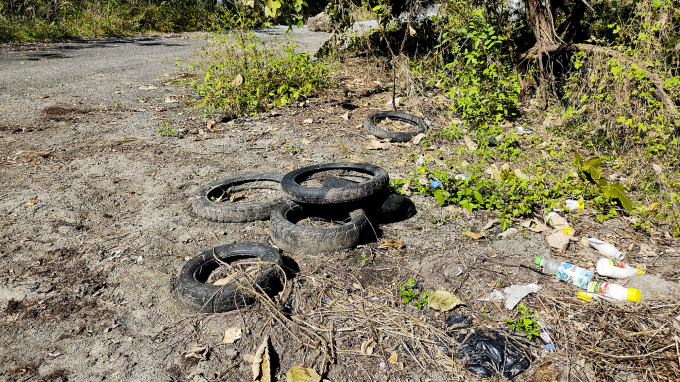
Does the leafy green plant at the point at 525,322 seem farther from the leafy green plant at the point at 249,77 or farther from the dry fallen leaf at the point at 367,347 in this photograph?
the leafy green plant at the point at 249,77

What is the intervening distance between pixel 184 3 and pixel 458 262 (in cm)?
1541

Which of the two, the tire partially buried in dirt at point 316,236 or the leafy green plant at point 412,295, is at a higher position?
the tire partially buried in dirt at point 316,236

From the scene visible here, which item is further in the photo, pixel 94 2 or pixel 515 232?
pixel 94 2

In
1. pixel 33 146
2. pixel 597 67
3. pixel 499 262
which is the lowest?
pixel 33 146

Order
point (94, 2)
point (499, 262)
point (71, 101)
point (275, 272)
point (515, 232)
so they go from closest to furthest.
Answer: point (275, 272) < point (499, 262) < point (515, 232) < point (71, 101) < point (94, 2)

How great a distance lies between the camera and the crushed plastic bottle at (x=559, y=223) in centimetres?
327

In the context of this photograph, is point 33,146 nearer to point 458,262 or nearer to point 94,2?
point 458,262

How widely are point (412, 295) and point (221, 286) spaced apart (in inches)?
44.8

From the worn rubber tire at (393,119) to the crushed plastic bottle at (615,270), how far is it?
106 inches

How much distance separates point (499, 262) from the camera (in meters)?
2.96

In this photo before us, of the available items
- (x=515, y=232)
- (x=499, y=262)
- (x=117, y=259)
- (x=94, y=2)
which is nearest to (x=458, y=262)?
(x=499, y=262)

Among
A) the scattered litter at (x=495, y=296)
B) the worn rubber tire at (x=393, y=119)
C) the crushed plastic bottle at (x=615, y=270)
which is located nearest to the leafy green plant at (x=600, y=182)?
the crushed plastic bottle at (x=615, y=270)

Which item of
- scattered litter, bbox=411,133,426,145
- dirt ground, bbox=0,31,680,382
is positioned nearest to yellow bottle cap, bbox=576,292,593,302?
dirt ground, bbox=0,31,680,382

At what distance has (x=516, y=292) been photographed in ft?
8.70
